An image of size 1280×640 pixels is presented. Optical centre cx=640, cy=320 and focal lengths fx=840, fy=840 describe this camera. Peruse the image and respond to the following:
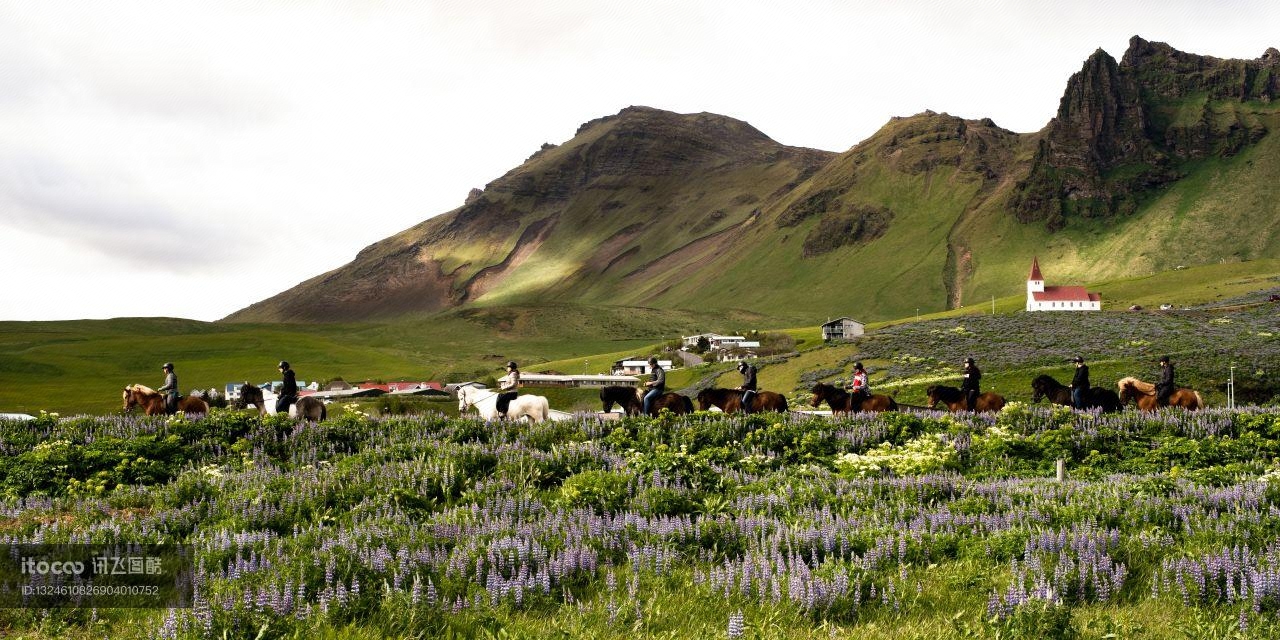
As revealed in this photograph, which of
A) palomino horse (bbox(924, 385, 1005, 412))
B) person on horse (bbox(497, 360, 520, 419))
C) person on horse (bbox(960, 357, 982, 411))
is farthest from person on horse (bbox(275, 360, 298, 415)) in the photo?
palomino horse (bbox(924, 385, 1005, 412))

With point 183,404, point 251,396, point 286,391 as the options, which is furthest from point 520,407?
point 251,396

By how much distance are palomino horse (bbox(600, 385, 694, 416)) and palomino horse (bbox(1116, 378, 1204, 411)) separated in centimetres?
1650

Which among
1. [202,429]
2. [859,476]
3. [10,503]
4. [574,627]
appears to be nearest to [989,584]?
[574,627]

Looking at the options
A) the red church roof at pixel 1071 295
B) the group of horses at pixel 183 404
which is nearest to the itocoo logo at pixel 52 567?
the group of horses at pixel 183 404

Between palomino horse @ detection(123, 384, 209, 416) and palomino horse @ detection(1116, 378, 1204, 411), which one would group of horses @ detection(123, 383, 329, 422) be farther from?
palomino horse @ detection(1116, 378, 1204, 411)

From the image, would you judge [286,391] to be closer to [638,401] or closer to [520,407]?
[520,407]

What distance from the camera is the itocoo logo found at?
10.2 m

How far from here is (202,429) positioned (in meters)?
21.6

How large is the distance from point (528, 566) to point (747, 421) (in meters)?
13.9

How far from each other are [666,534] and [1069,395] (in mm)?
30097

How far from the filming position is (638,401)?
3381cm

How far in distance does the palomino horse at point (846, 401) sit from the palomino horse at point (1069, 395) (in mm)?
7480

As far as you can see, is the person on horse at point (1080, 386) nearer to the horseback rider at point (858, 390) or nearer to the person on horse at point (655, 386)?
the horseback rider at point (858, 390)

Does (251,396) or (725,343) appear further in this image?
(725,343)
